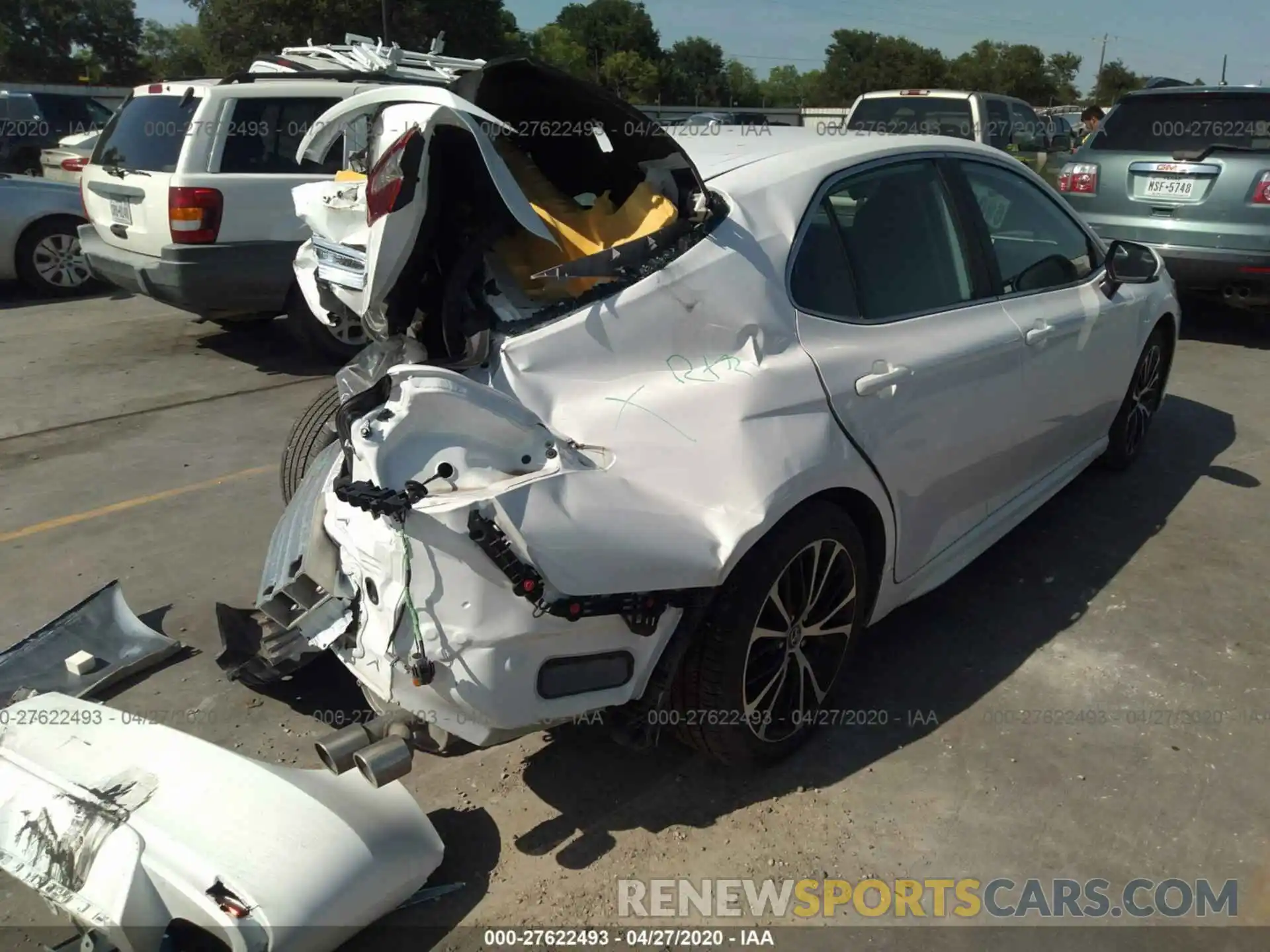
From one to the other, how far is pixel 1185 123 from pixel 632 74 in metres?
61.0

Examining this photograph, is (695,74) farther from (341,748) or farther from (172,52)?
(341,748)

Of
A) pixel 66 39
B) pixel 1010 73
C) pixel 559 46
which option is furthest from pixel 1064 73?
pixel 66 39

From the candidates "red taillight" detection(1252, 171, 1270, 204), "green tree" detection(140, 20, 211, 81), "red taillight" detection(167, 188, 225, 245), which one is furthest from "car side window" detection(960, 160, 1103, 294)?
"green tree" detection(140, 20, 211, 81)

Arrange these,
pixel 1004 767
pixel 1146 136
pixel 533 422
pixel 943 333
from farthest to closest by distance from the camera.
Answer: pixel 1146 136
pixel 943 333
pixel 1004 767
pixel 533 422

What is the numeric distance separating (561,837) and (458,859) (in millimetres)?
276

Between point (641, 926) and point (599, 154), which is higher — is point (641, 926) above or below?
below

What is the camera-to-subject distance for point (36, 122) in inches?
619

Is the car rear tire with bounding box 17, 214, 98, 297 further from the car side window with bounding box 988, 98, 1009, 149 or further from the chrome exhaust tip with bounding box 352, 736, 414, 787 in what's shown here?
the car side window with bounding box 988, 98, 1009, 149

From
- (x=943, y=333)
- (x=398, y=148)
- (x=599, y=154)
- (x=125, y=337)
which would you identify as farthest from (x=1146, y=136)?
(x=125, y=337)

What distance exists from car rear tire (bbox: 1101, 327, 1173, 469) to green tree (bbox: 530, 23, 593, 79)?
196 ft

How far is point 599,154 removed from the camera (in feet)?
9.74

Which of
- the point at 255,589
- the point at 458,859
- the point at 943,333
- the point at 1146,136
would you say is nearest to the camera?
the point at 458,859

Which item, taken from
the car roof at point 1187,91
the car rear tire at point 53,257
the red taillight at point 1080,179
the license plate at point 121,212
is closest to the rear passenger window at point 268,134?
the license plate at point 121,212

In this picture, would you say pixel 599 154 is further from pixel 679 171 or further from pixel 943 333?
pixel 943 333
